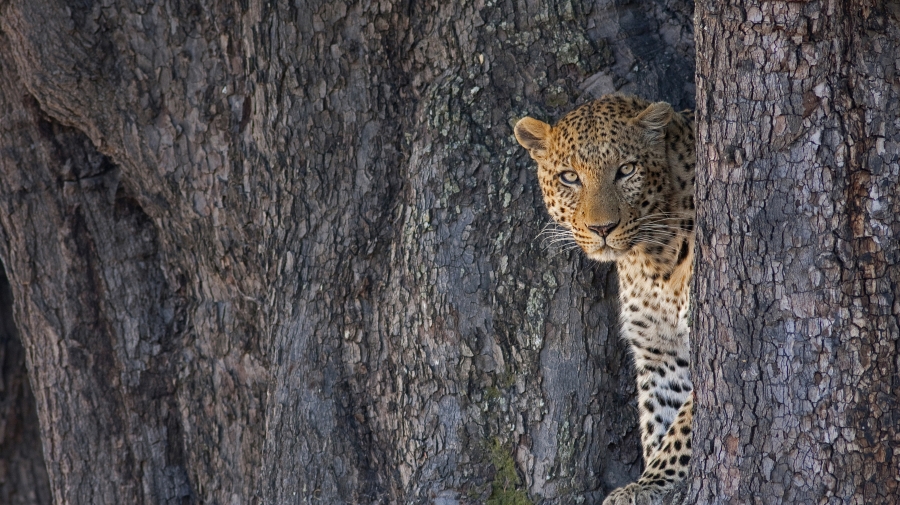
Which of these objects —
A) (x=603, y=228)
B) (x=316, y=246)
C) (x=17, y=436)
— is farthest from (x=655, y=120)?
(x=17, y=436)

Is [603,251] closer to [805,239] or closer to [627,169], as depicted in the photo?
[627,169]

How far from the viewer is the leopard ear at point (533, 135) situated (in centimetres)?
471

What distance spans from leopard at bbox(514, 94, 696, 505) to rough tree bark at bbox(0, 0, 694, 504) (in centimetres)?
16

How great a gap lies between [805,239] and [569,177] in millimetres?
1575

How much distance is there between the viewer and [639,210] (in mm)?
4699

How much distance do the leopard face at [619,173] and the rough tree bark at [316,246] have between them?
23 cm

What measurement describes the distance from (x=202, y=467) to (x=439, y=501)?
1600 mm

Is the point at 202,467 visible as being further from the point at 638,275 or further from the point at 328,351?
the point at 638,275

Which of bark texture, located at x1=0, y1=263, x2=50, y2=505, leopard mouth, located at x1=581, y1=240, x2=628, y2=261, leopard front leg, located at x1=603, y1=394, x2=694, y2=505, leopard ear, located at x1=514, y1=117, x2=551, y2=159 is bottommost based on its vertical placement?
bark texture, located at x1=0, y1=263, x2=50, y2=505

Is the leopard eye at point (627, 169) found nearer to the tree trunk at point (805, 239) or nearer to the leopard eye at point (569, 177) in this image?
the leopard eye at point (569, 177)

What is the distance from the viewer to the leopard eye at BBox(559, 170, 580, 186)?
4781 millimetres

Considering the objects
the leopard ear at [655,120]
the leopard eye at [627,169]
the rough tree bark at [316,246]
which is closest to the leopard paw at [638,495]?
the rough tree bark at [316,246]

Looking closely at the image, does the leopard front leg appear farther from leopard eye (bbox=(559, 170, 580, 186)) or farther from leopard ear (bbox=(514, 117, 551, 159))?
leopard ear (bbox=(514, 117, 551, 159))

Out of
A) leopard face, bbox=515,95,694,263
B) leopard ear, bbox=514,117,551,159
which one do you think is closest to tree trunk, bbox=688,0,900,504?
leopard face, bbox=515,95,694,263
